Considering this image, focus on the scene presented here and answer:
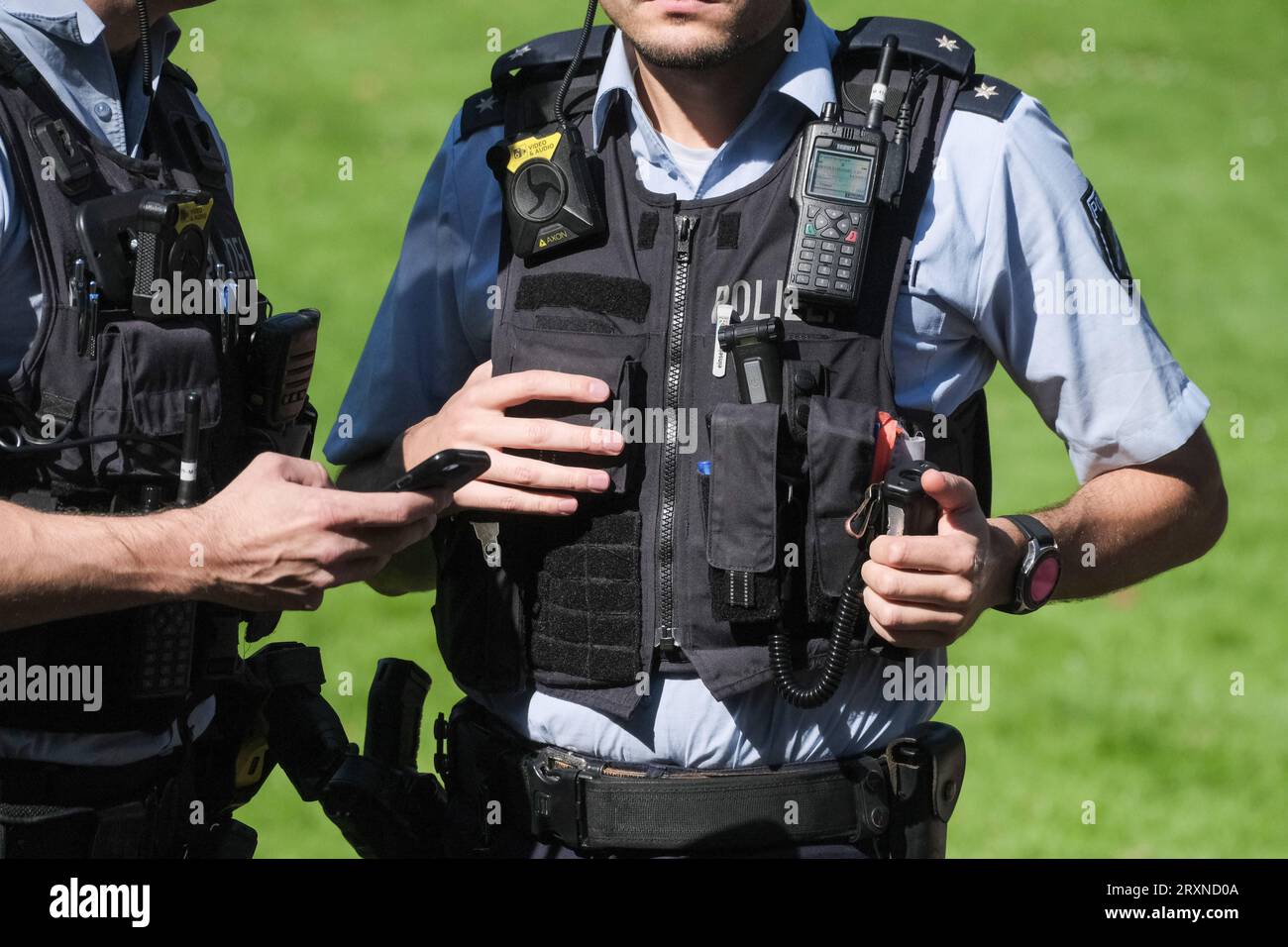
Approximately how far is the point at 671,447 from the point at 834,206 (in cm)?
51

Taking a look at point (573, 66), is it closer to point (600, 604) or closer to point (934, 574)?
point (600, 604)

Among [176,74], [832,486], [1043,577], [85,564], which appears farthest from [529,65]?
[1043,577]

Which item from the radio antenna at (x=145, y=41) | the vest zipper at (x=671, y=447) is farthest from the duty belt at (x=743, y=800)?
the radio antenna at (x=145, y=41)

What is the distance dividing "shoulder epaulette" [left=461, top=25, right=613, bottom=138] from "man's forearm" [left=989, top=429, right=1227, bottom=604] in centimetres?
120

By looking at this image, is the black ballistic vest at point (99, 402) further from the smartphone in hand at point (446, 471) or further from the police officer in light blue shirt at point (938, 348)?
the smartphone in hand at point (446, 471)

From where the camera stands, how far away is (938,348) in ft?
10.5

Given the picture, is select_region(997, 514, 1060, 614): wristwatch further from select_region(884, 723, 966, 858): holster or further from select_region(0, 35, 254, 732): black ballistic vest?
select_region(0, 35, 254, 732): black ballistic vest

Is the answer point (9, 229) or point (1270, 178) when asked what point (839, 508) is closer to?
point (9, 229)

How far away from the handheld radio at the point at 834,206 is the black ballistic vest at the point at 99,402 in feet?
3.81

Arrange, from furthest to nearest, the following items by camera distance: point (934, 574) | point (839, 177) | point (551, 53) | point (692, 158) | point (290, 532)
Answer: point (551, 53) < point (692, 158) < point (839, 177) < point (290, 532) < point (934, 574)

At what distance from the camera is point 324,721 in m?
3.85

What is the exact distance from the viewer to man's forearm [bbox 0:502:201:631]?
9.91ft

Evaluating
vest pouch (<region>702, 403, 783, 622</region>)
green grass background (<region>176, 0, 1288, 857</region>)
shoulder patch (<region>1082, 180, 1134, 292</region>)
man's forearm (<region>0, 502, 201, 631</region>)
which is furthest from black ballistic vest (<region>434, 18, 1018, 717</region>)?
green grass background (<region>176, 0, 1288, 857</region>)
